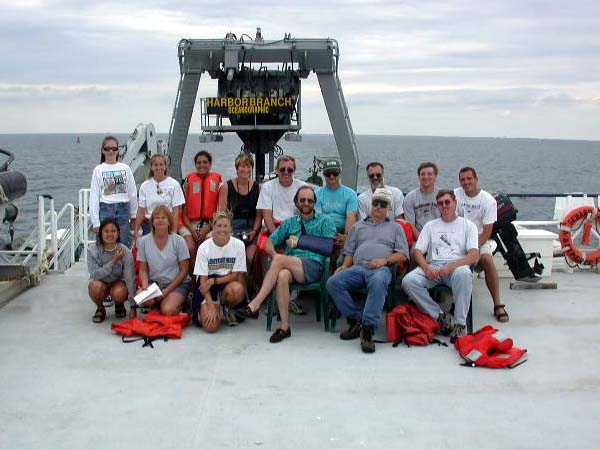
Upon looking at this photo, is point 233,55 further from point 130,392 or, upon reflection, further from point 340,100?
point 130,392

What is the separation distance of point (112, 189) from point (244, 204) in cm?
130

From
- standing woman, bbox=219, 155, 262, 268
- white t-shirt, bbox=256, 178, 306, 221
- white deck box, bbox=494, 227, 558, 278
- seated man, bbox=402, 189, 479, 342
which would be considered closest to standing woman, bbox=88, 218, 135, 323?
standing woman, bbox=219, 155, 262, 268

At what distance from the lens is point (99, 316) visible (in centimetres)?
603

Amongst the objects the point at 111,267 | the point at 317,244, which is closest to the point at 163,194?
the point at 111,267

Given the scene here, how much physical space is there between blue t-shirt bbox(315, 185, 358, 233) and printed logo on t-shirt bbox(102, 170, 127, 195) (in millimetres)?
1901

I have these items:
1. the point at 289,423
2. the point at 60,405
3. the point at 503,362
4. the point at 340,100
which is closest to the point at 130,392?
the point at 60,405

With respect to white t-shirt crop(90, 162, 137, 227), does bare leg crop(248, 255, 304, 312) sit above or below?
below

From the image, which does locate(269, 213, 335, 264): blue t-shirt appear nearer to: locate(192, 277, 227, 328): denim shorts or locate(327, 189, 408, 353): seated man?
locate(327, 189, 408, 353): seated man

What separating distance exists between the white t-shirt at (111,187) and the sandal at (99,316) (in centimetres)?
89

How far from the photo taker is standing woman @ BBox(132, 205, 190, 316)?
5.87 metres

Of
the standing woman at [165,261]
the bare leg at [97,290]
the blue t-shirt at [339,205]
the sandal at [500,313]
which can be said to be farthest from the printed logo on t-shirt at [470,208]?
the bare leg at [97,290]

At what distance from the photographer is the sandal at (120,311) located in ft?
20.0

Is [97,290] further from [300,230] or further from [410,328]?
[410,328]

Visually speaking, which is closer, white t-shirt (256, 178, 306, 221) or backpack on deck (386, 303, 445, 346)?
backpack on deck (386, 303, 445, 346)
